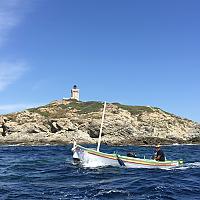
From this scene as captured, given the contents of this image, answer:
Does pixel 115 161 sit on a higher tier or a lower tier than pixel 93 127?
lower

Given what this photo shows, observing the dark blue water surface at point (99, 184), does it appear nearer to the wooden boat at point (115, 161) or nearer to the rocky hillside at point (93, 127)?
the wooden boat at point (115, 161)

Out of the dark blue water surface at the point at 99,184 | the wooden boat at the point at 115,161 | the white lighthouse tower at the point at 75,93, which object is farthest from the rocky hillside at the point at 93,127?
the dark blue water surface at the point at 99,184

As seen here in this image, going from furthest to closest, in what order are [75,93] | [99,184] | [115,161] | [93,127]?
[75,93] → [93,127] → [115,161] → [99,184]

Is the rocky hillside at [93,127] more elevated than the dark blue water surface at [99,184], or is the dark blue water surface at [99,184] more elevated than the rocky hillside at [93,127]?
the rocky hillside at [93,127]

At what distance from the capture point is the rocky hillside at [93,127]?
12575 centimetres

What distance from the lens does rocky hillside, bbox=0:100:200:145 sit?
126 m

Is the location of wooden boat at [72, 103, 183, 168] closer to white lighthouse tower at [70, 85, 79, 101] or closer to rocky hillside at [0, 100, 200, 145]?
rocky hillside at [0, 100, 200, 145]

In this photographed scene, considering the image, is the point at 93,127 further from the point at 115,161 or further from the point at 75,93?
the point at 115,161

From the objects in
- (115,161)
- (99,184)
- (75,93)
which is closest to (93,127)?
(75,93)

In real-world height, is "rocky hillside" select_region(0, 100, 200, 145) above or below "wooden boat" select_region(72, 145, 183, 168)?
above

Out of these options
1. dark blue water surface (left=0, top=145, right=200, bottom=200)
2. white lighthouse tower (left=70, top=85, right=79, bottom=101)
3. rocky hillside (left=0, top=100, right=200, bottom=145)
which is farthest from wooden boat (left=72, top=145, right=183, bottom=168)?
white lighthouse tower (left=70, top=85, right=79, bottom=101)

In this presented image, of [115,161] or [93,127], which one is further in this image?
[93,127]

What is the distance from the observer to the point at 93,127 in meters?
128

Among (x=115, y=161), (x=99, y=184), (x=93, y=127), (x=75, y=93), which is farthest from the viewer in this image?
(x=75, y=93)
